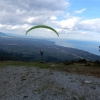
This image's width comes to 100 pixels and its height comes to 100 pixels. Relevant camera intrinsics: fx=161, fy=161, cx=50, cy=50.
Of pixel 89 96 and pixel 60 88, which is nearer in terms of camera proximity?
pixel 89 96

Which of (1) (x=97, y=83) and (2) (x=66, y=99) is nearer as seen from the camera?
(2) (x=66, y=99)

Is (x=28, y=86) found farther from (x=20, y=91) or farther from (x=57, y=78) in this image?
(x=57, y=78)

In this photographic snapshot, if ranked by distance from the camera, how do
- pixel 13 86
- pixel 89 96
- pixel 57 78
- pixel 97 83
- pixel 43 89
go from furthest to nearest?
pixel 57 78, pixel 97 83, pixel 13 86, pixel 43 89, pixel 89 96

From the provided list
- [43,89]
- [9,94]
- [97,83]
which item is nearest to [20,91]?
[9,94]

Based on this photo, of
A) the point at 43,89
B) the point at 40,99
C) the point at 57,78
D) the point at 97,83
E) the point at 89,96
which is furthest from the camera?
the point at 57,78

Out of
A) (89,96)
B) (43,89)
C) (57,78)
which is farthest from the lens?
(57,78)

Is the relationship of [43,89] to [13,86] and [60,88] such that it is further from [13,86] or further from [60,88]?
[13,86]

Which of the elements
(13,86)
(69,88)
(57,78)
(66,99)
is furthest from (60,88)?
(13,86)

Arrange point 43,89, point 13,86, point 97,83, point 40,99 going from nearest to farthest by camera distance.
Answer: point 40,99
point 43,89
point 13,86
point 97,83
